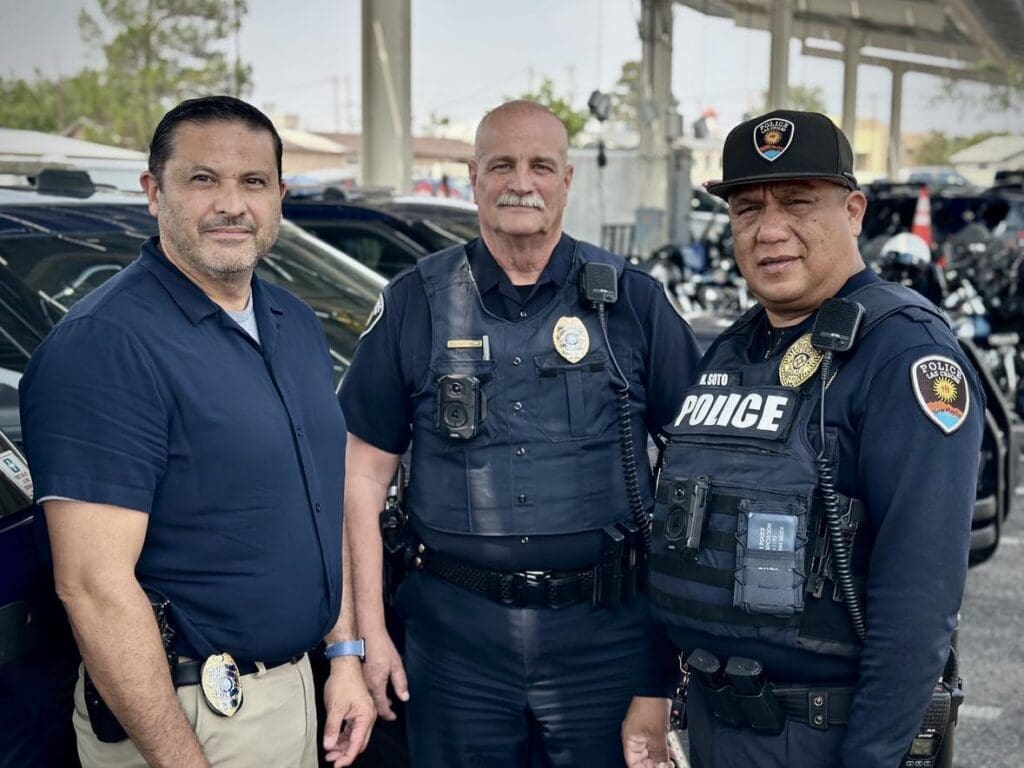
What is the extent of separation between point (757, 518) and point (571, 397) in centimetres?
67

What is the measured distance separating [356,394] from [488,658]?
0.63m

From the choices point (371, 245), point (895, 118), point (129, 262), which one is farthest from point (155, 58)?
point (895, 118)

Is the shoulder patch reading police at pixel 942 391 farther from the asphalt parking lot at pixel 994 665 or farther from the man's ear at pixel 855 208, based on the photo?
the asphalt parking lot at pixel 994 665

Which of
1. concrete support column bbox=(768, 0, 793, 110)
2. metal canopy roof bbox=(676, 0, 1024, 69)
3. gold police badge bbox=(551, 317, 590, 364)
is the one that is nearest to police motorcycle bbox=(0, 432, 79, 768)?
gold police badge bbox=(551, 317, 590, 364)

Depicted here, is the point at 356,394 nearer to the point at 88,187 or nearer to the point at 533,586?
the point at 533,586

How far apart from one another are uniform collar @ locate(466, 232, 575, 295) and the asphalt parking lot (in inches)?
89.8

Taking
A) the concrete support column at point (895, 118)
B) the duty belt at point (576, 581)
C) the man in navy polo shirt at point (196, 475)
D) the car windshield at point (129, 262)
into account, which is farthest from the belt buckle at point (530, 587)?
the concrete support column at point (895, 118)

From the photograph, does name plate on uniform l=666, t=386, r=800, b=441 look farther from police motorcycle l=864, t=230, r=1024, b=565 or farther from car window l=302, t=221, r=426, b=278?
police motorcycle l=864, t=230, r=1024, b=565

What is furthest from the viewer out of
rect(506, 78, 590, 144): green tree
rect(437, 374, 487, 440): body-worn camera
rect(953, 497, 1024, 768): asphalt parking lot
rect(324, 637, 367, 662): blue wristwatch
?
rect(506, 78, 590, 144): green tree

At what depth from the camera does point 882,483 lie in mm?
1882

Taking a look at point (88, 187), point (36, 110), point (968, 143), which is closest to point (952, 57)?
point (968, 143)

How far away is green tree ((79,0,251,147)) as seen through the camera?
12328 millimetres

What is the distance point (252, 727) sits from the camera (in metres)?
2.04

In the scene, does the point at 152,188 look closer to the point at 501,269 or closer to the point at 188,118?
the point at 188,118
